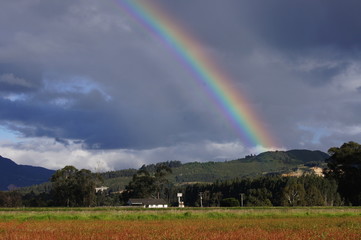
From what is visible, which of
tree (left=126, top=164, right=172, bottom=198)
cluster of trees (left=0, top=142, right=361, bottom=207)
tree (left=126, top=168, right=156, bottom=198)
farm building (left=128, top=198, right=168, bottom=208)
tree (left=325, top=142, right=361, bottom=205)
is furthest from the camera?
tree (left=126, top=164, right=172, bottom=198)

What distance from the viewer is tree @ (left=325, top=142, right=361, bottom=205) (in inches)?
4392

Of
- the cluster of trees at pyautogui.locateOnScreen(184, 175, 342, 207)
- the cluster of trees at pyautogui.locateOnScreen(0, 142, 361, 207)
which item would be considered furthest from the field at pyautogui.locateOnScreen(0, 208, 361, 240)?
the cluster of trees at pyautogui.locateOnScreen(184, 175, 342, 207)

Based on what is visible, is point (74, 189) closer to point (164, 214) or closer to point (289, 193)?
point (289, 193)

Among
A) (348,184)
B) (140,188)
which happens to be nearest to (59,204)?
(140,188)

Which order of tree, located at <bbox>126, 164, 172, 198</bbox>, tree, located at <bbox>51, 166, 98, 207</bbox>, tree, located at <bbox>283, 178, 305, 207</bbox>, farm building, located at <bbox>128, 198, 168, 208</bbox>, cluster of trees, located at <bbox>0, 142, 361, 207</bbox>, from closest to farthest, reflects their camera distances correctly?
cluster of trees, located at <bbox>0, 142, 361, 207</bbox>
tree, located at <bbox>283, 178, 305, 207</bbox>
tree, located at <bbox>51, 166, 98, 207</bbox>
farm building, located at <bbox>128, 198, 168, 208</bbox>
tree, located at <bbox>126, 164, 172, 198</bbox>

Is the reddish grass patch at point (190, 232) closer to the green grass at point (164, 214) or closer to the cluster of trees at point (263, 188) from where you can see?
the green grass at point (164, 214)

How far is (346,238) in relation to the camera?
19156 mm

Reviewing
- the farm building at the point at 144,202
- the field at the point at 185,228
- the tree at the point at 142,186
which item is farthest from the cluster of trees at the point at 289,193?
the field at the point at 185,228

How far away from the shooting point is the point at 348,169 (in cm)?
11338

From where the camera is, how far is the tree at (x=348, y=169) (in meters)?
112

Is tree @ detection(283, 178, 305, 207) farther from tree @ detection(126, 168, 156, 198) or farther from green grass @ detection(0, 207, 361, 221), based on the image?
green grass @ detection(0, 207, 361, 221)

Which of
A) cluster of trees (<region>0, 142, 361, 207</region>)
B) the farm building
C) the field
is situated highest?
cluster of trees (<region>0, 142, 361, 207</region>)

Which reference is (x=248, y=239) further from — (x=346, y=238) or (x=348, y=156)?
(x=348, y=156)

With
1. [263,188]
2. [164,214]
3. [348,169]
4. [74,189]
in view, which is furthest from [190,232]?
[263,188]
